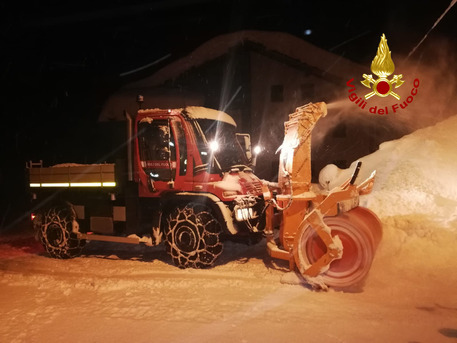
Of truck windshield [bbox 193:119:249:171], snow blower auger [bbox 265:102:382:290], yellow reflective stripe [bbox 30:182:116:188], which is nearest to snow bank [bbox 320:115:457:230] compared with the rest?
snow blower auger [bbox 265:102:382:290]

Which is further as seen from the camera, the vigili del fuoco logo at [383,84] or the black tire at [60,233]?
the vigili del fuoco logo at [383,84]

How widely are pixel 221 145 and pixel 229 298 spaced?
2.99m

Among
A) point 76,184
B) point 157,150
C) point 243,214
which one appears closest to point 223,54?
point 76,184

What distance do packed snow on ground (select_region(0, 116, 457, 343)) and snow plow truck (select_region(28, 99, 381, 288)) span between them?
0.47 m

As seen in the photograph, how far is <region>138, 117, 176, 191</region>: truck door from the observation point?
22.2ft

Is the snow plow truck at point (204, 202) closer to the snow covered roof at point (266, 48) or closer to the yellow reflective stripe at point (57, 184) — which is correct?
the yellow reflective stripe at point (57, 184)

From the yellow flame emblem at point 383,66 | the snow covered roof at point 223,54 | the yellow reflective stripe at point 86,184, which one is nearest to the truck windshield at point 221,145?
the yellow reflective stripe at point 86,184

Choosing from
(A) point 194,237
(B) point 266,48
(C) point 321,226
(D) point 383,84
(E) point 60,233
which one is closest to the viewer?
(C) point 321,226

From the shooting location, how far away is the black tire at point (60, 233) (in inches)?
314

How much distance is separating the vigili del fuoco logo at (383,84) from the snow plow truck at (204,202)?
27.5 ft

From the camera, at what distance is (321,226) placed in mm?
5312

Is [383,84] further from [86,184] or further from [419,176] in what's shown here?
[86,184]

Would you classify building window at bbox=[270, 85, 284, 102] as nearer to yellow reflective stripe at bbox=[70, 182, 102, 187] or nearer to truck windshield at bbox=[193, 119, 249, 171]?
truck windshield at bbox=[193, 119, 249, 171]

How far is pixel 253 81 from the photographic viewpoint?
22141 millimetres
